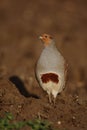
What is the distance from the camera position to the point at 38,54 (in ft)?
42.6

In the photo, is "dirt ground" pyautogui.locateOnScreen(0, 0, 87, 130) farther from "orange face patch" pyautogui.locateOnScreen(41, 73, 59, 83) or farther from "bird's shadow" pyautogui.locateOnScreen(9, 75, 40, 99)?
"orange face patch" pyautogui.locateOnScreen(41, 73, 59, 83)

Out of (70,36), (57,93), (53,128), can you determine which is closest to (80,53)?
(70,36)

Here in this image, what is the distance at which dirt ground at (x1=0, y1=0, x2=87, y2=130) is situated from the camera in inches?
277

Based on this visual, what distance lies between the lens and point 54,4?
16.8 m

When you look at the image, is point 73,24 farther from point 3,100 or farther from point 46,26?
point 3,100

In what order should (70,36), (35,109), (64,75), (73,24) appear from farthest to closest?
(73,24), (70,36), (64,75), (35,109)

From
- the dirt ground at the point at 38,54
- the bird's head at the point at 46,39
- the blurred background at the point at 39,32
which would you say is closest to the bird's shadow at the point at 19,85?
the dirt ground at the point at 38,54

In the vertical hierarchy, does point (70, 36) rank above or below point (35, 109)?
below

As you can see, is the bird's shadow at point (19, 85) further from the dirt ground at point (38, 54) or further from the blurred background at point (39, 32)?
the blurred background at point (39, 32)

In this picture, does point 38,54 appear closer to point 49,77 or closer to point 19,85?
point 19,85

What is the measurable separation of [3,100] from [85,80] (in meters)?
3.96

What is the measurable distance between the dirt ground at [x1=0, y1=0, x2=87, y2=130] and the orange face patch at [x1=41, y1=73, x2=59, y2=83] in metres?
0.23

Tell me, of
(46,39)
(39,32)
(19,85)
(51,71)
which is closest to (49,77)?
(51,71)

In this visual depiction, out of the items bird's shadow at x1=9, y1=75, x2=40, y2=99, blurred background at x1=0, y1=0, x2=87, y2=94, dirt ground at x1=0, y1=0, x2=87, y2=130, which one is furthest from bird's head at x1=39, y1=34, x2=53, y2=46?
blurred background at x1=0, y1=0, x2=87, y2=94
